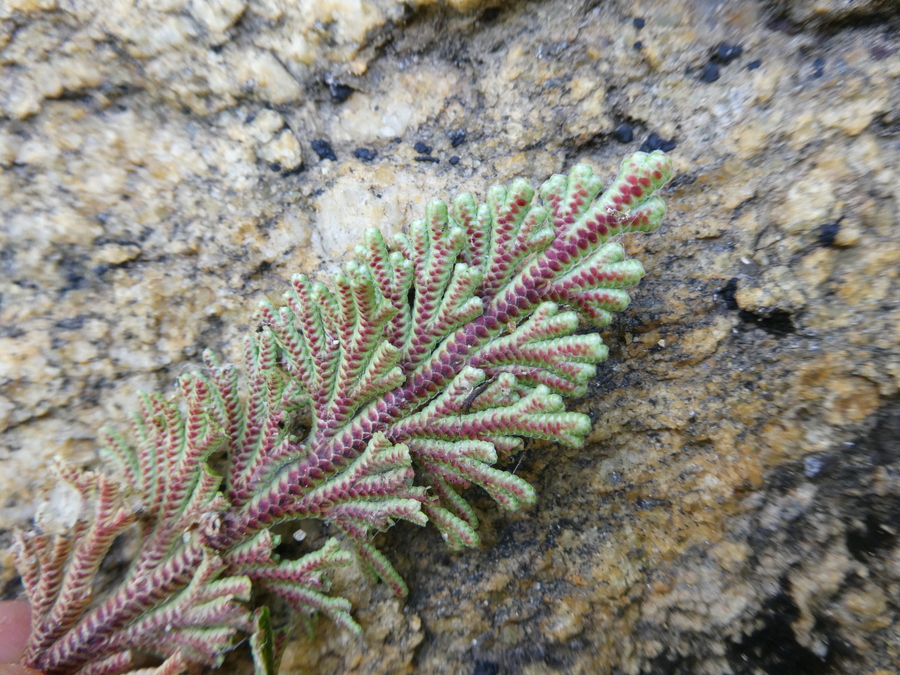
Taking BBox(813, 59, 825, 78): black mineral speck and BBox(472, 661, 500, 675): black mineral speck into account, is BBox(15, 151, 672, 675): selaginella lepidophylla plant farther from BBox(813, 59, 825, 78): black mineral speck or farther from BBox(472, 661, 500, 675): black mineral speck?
BBox(813, 59, 825, 78): black mineral speck

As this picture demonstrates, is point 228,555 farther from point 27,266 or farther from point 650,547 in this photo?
point 650,547

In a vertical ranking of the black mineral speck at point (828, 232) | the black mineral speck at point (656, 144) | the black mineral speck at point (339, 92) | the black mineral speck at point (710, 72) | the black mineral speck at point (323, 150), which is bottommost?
the black mineral speck at point (828, 232)

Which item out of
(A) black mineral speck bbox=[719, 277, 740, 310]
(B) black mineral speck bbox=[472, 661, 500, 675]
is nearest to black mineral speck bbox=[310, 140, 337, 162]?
(A) black mineral speck bbox=[719, 277, 740, 310]

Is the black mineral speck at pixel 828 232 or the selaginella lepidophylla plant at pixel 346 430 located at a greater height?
the black mineral speck at pixel 828 232

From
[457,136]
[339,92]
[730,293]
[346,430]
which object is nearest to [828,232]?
[730,293]

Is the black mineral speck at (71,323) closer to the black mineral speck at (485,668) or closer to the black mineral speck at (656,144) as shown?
the black mineral speck at (485,668)

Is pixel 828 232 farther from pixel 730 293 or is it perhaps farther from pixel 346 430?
pixel 346 430

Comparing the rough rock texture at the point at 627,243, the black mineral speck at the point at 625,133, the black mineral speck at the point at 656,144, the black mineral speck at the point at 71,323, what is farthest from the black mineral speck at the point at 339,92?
the black mineral speck at the point at 71,323
